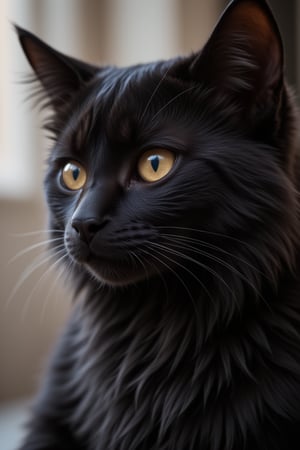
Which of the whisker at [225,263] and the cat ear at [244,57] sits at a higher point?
the cat ear at [244,57]

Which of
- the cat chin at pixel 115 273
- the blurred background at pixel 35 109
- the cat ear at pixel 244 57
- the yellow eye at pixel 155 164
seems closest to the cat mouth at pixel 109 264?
the cat chin at pixel 115 273

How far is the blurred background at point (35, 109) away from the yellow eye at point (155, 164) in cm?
91

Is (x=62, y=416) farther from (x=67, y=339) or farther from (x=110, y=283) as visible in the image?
(x=110, y=283)

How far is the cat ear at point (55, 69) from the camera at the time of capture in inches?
48.2

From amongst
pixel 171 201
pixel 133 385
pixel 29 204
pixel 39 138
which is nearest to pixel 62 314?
pixel 29 204

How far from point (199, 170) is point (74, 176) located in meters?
0.28

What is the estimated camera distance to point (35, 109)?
200 centimetres

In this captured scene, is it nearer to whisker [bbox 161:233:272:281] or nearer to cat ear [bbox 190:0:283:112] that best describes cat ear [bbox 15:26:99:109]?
cat ear [bbox 190:0:283:112]

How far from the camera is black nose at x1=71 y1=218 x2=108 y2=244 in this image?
3.17 ft

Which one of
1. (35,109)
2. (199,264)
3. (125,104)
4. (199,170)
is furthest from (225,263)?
(35,109)

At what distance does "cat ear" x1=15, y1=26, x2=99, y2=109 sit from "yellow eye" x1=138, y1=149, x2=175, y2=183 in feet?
0.97

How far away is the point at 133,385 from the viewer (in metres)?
1.06

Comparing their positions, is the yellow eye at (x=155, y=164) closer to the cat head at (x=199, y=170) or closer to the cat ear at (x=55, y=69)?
the cat head at (x=199, y=170)

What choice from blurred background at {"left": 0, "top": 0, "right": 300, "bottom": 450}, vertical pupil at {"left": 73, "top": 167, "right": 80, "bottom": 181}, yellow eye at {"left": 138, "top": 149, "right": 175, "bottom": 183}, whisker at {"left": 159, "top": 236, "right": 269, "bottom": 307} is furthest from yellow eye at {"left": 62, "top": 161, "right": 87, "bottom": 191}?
blurred background at {"left": 0, "top": 0, "right": 300, "bottom": 450}
